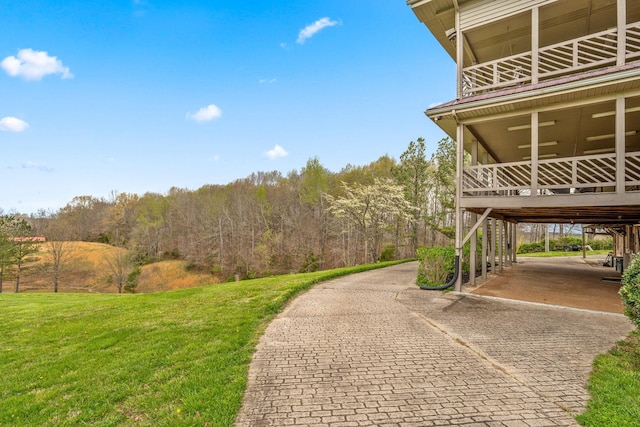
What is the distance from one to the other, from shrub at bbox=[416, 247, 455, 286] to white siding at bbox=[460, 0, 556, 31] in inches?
275

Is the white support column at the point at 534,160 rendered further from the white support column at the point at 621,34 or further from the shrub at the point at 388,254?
the shrub at the point at 388,254

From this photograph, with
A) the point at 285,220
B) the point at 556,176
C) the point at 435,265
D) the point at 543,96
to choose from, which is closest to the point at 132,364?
the point at 435,265

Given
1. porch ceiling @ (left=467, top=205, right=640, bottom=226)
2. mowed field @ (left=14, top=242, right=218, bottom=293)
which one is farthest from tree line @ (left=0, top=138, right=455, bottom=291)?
porch ceiling @ (left=467, top=205, right=640, bottom=226)

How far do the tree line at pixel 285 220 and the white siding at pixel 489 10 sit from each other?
1440 centimetres

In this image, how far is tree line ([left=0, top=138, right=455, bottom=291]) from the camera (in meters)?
24.6

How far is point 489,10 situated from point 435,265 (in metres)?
7.84

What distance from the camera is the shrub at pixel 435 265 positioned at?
31.1 feet

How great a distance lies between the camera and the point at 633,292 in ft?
13.6

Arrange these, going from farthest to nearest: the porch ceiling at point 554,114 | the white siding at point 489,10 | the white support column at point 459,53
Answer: the white support column at point 459,53, the white siding at point 489,10, the porch ceiling at point 554,114

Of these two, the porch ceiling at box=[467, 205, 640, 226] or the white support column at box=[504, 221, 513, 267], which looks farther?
the white support column at box=[504, 221, 513, 267]

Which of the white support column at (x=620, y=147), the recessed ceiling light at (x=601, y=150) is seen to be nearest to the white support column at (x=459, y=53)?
the white support column at (x=620, y=147)

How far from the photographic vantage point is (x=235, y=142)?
105 ft

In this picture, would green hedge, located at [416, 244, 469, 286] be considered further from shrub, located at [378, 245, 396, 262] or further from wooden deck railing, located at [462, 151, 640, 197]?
shrub, located at [378, 245, 396, 262]

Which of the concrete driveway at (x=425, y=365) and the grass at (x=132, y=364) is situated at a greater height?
the concrete driveway at (x=425, y=365)
